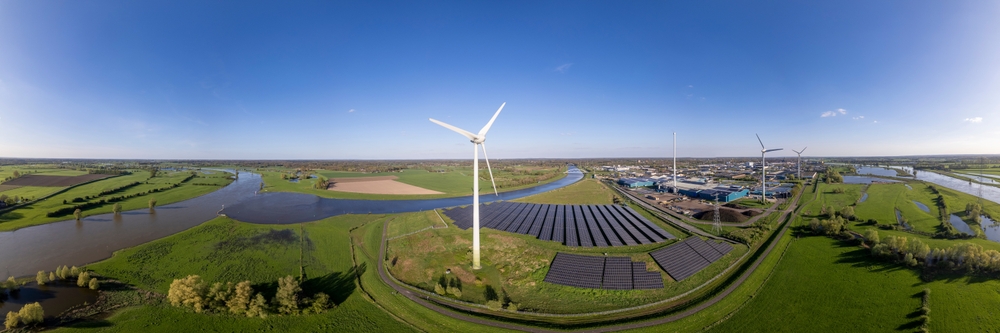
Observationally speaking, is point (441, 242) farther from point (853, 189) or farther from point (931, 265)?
point (853, 189)

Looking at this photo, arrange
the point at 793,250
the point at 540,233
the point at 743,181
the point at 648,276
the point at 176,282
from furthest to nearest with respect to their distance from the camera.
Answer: the point at 743,181 < the point at 540,233 < the point at 793,250 < the point at 648,276 < the point at 176,282

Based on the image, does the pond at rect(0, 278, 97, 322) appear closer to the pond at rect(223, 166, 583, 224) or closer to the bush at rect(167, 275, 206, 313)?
the bush at rect(167, 275, 206, 313)

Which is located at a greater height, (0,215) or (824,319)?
(0,215)

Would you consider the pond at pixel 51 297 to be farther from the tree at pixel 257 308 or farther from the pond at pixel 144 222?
the tree at pixel 257 308

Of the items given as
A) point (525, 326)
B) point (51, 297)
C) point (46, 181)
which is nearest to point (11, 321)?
point (51, 297)

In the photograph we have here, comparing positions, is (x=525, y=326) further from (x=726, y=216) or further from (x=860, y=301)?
(x=726, y=216)

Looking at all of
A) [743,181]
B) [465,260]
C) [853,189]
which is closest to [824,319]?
[465,260]
